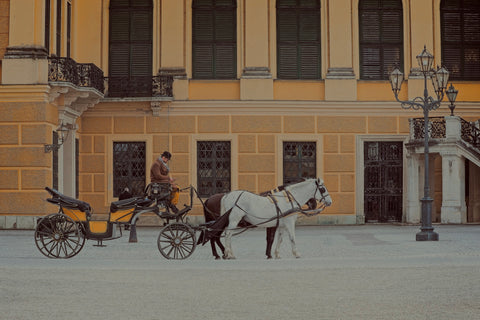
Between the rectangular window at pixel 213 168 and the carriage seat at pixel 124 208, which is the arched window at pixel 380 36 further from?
the carriage seat at pixel 124 208

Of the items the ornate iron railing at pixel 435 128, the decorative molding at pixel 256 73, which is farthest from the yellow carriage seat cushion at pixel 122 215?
the ornate iron railing at pixel 435 128

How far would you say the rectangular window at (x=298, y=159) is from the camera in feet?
99.8

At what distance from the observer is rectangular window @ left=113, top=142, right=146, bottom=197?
99.2 feet

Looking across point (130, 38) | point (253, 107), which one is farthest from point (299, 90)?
point (130, 38)

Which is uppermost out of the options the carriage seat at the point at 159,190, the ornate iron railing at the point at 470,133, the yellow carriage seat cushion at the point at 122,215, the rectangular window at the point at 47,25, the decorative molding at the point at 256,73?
the rectangular window at the point at 47,25

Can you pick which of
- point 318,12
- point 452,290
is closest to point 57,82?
point 318,12

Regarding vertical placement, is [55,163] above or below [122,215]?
above

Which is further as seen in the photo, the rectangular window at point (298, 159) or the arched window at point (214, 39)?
the arched window at point (214, 39)

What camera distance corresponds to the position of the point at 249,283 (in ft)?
40.7

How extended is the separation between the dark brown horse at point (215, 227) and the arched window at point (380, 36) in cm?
1532

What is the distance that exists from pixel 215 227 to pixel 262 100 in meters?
14.2

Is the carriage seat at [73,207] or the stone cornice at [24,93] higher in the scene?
the stone cornice at [24,93]

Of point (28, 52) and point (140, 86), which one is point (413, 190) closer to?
point (140, 86)

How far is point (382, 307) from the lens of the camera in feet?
32.7
